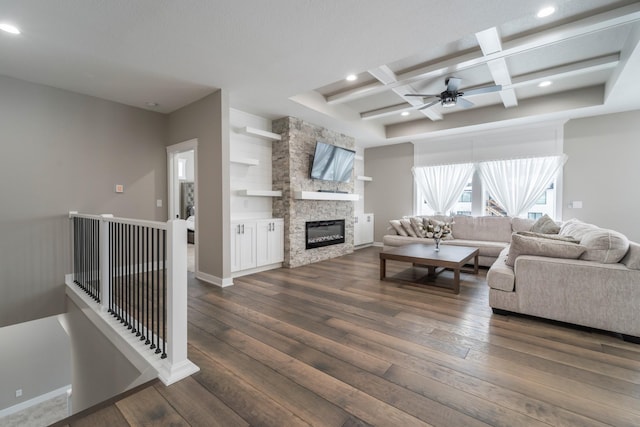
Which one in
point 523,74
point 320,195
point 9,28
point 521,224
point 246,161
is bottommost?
point 521,224

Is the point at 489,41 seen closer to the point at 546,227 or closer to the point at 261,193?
the point at 546,227

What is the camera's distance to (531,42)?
122 inches

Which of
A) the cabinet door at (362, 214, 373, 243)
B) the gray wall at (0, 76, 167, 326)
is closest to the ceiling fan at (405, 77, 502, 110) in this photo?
the cabinet door at (362, 214, 373, 243)

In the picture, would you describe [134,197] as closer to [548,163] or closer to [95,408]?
[95,408]

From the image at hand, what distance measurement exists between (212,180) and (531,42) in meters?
4.24

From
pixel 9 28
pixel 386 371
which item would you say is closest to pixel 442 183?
pixel 386 371

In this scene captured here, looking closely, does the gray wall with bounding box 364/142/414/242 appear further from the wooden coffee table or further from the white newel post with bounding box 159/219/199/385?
the white newel post with bounding box 159/219/199/385

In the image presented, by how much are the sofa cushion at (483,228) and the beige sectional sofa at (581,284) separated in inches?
104

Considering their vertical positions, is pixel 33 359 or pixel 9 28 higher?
pixel 9 28

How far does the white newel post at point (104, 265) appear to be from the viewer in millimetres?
3018

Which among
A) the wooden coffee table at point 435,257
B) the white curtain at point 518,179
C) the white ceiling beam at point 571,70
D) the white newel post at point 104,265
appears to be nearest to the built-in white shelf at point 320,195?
the wooden coffee table at point 435,257

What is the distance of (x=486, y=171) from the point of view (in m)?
6.22

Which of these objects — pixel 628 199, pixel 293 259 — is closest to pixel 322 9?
pixel 293 259

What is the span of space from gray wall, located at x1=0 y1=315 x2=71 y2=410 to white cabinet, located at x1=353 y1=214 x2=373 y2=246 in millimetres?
5674
